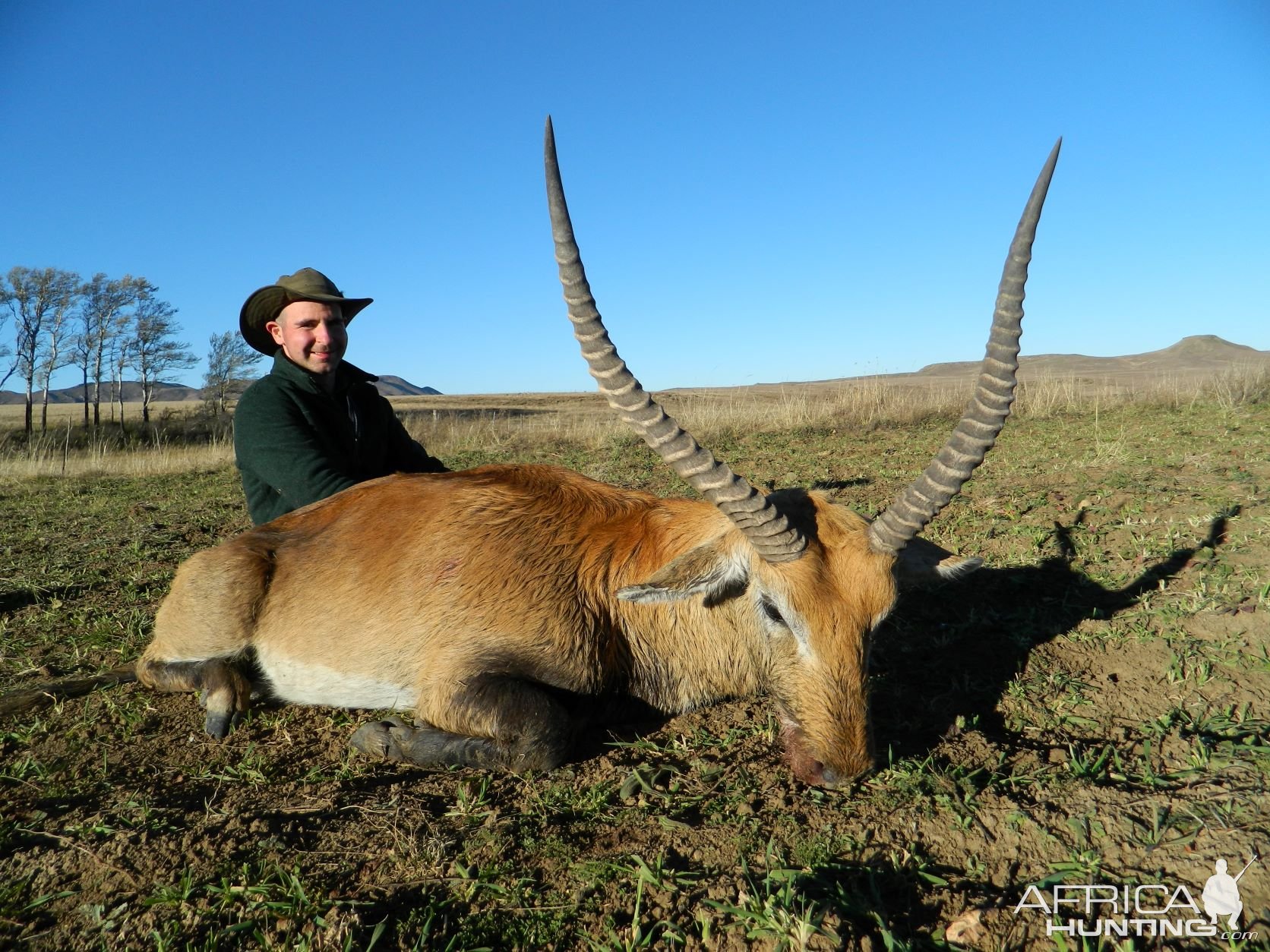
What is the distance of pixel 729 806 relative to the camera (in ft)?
9.00

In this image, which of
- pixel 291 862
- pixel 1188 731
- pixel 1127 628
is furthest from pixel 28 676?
pixel 1127 628

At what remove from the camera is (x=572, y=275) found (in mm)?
2715

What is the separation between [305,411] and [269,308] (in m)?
0.99

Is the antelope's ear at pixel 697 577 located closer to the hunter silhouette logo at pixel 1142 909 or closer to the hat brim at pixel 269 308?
the hunter silhouette logo at pixel 1142 909

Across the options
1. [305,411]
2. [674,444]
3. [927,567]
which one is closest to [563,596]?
[674,444]

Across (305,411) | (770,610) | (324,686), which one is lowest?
(324,686)

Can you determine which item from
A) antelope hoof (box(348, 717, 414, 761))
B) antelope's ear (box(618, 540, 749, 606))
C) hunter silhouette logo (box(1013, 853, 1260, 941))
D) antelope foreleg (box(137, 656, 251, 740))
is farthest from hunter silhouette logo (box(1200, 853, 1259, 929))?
antelope foreleg (box(137, 656, 251, 740))

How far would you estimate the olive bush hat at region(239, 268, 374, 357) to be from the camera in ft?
16.8

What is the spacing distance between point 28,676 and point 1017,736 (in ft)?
17.2

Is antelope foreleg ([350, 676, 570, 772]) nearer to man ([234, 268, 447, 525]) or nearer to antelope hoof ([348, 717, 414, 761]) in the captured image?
antelope hoof ([348, 717, 414, 761])

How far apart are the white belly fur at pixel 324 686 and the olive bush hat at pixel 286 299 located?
101 inches

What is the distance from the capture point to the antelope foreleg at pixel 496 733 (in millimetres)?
3031

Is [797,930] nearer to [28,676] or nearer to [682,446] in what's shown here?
[682,446]

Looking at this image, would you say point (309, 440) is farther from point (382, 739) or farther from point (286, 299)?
point (382, 739)
